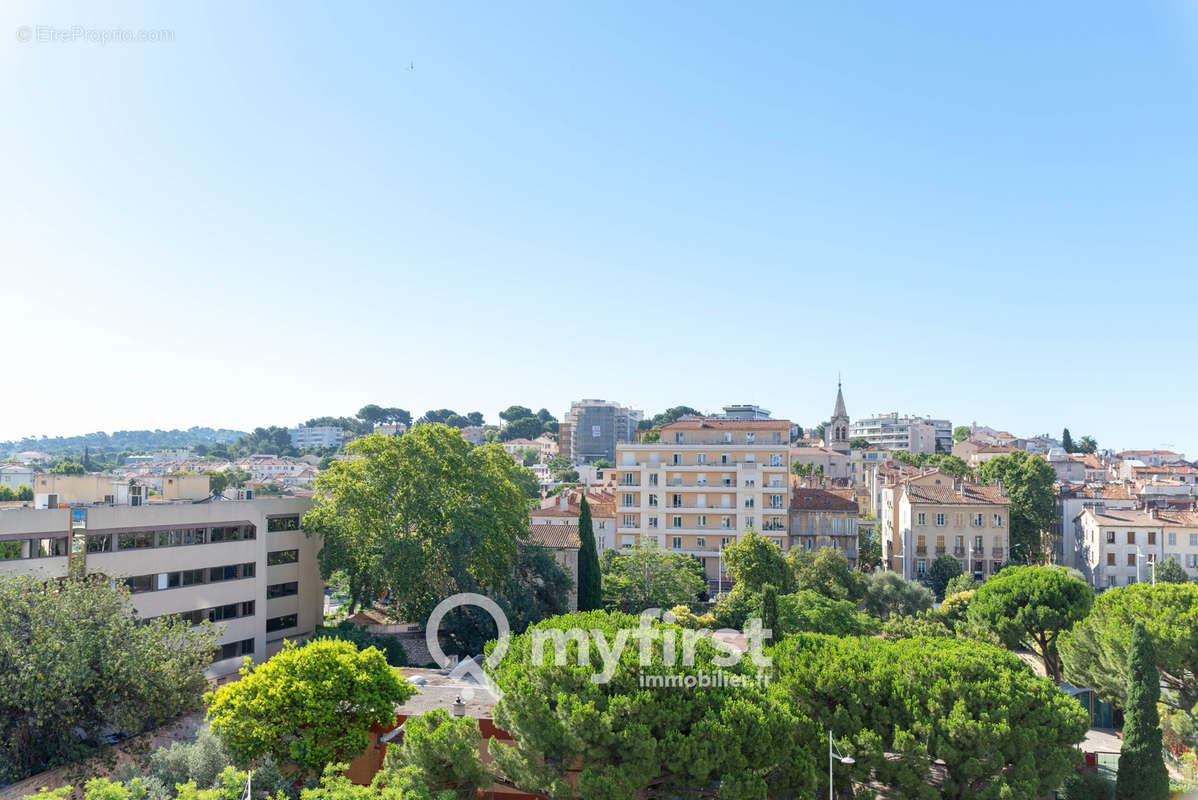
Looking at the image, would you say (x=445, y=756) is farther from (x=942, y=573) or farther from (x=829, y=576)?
(x=942, y=573)

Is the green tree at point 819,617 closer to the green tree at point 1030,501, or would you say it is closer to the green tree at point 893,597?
the green tree at point 893,597

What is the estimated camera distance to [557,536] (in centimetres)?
4444

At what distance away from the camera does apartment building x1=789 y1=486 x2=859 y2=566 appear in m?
56.0

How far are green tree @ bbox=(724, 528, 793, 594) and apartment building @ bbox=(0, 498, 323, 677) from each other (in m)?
20.2

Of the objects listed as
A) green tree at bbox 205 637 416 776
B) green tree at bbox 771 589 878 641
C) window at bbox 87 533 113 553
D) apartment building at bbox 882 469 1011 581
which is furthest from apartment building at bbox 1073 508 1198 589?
window at bbox 87 533 113 553

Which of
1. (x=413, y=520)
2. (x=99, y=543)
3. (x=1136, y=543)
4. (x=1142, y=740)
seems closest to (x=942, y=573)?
(x=1136, y=543)

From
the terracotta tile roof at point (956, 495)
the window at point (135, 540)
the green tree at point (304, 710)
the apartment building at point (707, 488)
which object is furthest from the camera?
the terracotta tile roof at point (956, 495)

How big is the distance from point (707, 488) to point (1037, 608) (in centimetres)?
2354

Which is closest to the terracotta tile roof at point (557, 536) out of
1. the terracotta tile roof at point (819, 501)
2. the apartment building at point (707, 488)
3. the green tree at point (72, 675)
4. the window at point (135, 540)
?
the apartment building at point (707, 488)

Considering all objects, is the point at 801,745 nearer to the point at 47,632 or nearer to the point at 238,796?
the point at 238,796

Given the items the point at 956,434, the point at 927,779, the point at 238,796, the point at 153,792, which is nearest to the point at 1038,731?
the point at 927,779

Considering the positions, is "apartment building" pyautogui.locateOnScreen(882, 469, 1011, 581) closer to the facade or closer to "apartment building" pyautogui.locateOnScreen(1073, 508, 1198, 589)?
"apartment building" pyautogui.locateOnScreen(1073, 508, 1198, 589)

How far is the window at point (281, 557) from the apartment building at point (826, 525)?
32.0 meters

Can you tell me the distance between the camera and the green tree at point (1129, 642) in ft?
91.4
